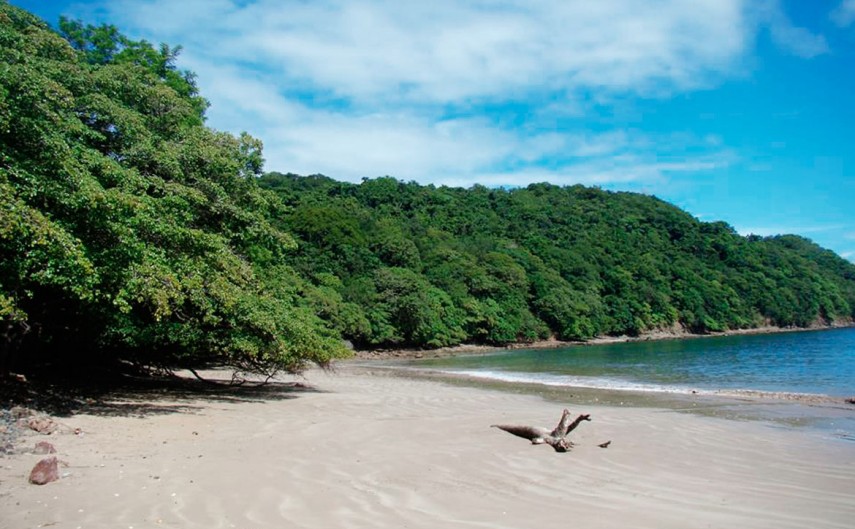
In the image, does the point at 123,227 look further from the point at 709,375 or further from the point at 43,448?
the point at 709,375

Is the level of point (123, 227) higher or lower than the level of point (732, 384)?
higher

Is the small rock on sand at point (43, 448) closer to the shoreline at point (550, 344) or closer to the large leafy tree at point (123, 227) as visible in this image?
the large leafy tree at point (123, 227)

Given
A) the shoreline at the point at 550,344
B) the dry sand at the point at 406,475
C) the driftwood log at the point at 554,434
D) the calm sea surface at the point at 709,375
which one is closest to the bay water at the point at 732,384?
the calm sea surface at the point at 709,375

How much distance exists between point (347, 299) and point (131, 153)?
42730 mm

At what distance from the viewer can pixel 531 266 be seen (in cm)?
8338

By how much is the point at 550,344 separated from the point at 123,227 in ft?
212

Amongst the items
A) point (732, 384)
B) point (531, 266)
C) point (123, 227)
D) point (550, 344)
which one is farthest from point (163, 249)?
point (531, 266)

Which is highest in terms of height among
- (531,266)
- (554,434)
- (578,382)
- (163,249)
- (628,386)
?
(531,266)

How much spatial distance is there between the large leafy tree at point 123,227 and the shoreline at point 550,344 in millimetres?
17287

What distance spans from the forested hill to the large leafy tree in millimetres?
34005

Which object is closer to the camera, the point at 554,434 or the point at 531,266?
the point at 554,434

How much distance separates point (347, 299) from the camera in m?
55.8

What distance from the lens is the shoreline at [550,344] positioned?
167 ft

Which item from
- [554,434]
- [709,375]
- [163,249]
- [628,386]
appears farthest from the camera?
[709,375]
